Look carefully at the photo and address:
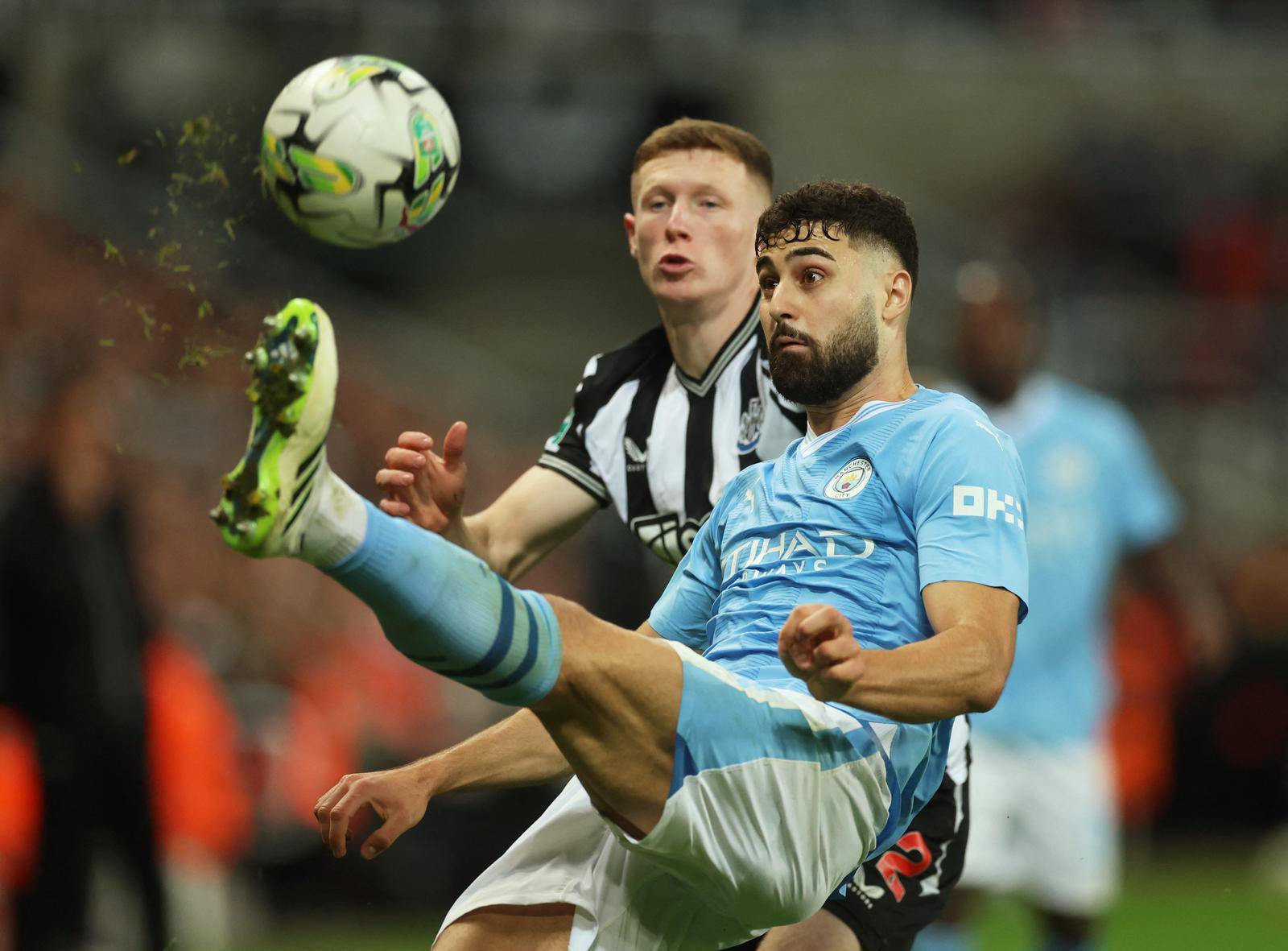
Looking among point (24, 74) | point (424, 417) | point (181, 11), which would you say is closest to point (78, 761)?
point (424, 417)

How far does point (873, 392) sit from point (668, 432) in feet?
3.38

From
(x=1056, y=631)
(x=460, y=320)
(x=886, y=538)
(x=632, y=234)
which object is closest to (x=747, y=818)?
(x=886, y=538)

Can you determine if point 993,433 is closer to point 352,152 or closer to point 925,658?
point 925,658

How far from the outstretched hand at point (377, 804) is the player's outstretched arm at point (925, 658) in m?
1.13

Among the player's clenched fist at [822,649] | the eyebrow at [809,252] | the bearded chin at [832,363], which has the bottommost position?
the player's clenched fist at [822,649]

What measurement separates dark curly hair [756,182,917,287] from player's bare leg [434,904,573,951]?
1.66m

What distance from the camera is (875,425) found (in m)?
3.93

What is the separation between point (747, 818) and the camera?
3523 millimetres

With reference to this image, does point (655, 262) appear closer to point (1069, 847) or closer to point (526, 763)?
point (526, 763)

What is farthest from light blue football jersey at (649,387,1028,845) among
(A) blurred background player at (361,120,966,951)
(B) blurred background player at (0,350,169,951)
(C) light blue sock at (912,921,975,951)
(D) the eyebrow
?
(B) blurred background player at (0,350,169,951)

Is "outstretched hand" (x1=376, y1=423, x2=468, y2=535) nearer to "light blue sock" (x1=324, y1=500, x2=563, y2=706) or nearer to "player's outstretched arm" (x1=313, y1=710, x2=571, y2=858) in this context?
"player's outstretched arm" (x1=313, y1=710, x2=571, y2=858)

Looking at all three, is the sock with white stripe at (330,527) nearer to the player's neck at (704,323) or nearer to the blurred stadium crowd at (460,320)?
the player's neck at (704,323)

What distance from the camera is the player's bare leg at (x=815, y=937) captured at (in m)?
4.22

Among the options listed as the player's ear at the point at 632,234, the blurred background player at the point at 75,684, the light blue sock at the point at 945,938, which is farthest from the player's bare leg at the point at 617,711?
the blurred background player at the point at 75,684
